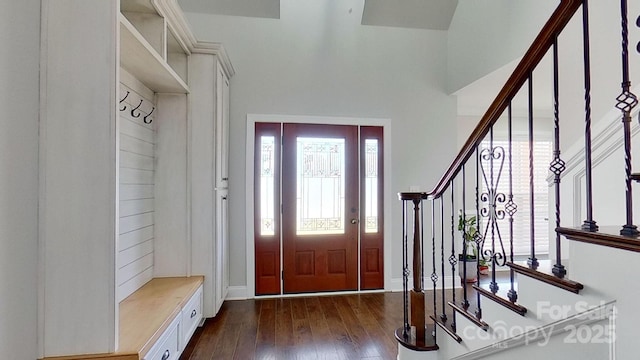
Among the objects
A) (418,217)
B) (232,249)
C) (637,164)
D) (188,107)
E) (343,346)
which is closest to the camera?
(637,164)

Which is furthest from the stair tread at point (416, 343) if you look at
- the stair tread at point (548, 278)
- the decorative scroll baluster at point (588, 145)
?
the decorative scroll baluster at point (588, 145)

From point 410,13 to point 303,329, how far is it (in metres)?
3.72

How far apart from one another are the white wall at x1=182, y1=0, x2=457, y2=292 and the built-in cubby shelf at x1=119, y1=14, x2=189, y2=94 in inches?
41.1

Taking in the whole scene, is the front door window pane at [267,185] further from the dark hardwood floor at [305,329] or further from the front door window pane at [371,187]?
the front door window pane at [371,187]

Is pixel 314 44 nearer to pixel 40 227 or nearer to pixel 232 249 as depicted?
pixel 232 249

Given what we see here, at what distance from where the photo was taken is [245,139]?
11.4 ft

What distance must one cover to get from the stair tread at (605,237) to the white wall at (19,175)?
2.09m

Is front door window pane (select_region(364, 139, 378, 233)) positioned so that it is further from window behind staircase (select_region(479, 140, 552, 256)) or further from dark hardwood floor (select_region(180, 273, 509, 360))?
window behind staircase (select_region(479, 140, 552, 256))

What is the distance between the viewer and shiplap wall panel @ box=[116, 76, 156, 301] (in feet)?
6.98

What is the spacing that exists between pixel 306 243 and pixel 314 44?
240 centimetres

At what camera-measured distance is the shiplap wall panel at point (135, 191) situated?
213 cm

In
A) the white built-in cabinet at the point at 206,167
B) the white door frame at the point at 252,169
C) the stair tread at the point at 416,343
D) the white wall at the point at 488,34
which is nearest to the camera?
the stair tread at the point at 416,343

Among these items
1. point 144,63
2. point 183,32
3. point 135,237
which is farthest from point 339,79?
point 135,237

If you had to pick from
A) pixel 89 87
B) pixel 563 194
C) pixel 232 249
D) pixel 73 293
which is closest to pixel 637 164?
pixel 563 194
